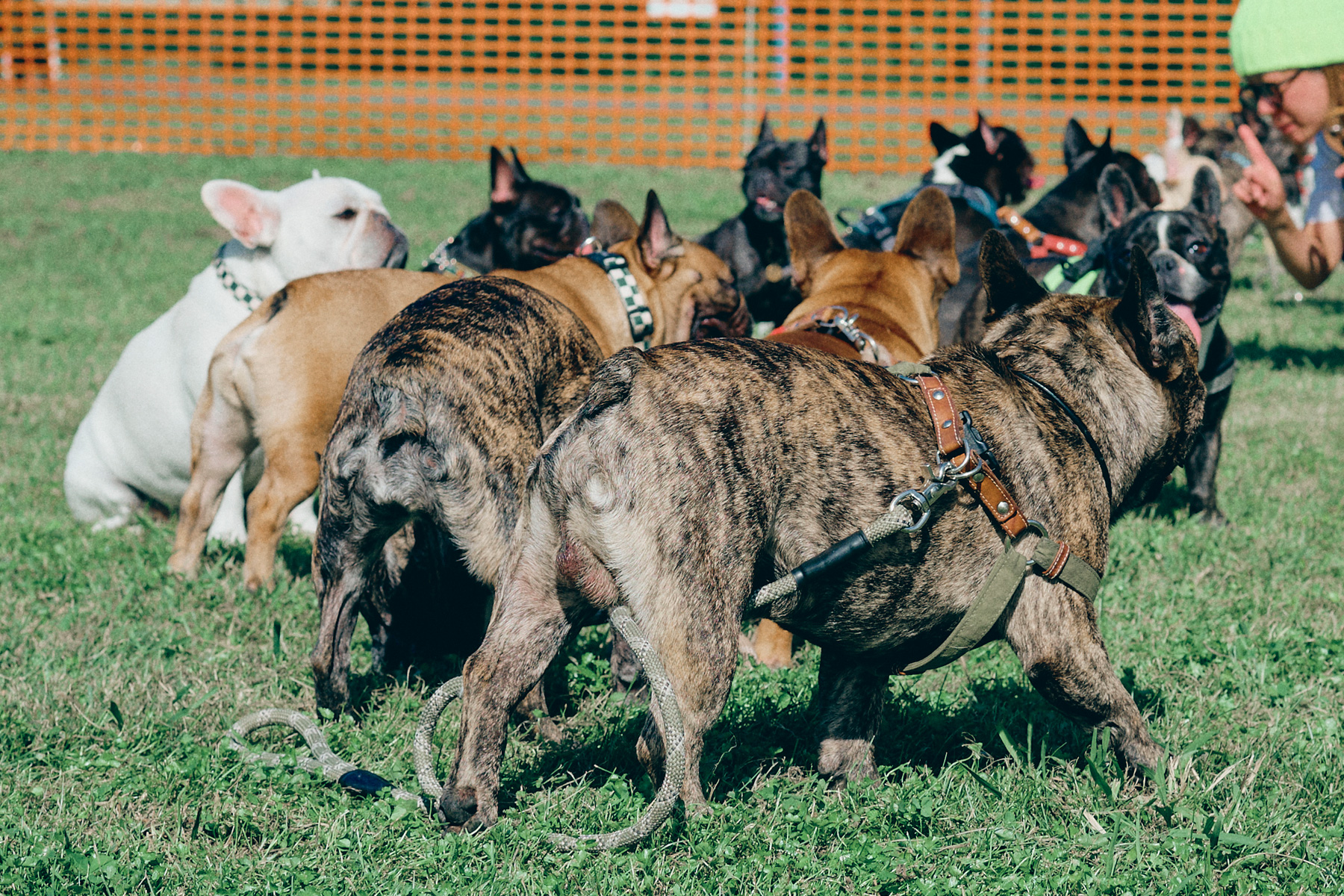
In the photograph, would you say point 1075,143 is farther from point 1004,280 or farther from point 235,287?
point 235,287

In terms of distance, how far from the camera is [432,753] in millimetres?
3555

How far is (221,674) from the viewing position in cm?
437

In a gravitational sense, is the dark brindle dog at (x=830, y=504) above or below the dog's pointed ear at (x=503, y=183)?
below

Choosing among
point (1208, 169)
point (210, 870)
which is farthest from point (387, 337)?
point (1208, 169)

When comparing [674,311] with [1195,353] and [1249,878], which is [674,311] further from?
[1249,878]

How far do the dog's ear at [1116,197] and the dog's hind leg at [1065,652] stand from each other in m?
3.65

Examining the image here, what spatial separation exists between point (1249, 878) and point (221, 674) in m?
3.37

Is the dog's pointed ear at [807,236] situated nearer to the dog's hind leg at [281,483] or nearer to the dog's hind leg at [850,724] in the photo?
the dog's hind leg at [281,483]

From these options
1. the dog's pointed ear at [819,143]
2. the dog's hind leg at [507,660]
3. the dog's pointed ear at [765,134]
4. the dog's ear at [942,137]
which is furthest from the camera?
the dog's pointed ear at [765,134]

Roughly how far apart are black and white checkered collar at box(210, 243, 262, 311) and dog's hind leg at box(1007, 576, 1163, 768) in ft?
12.9

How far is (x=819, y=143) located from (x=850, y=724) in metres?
6.95

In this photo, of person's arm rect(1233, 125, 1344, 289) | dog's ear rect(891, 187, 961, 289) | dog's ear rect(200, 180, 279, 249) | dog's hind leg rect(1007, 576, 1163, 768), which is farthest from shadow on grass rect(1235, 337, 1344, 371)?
dog's ear rect(200, 180, 279, 249)

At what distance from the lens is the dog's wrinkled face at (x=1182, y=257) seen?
568 cm

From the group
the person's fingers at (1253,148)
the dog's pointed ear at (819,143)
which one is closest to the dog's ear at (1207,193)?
the person's fingers at (1253,148)
